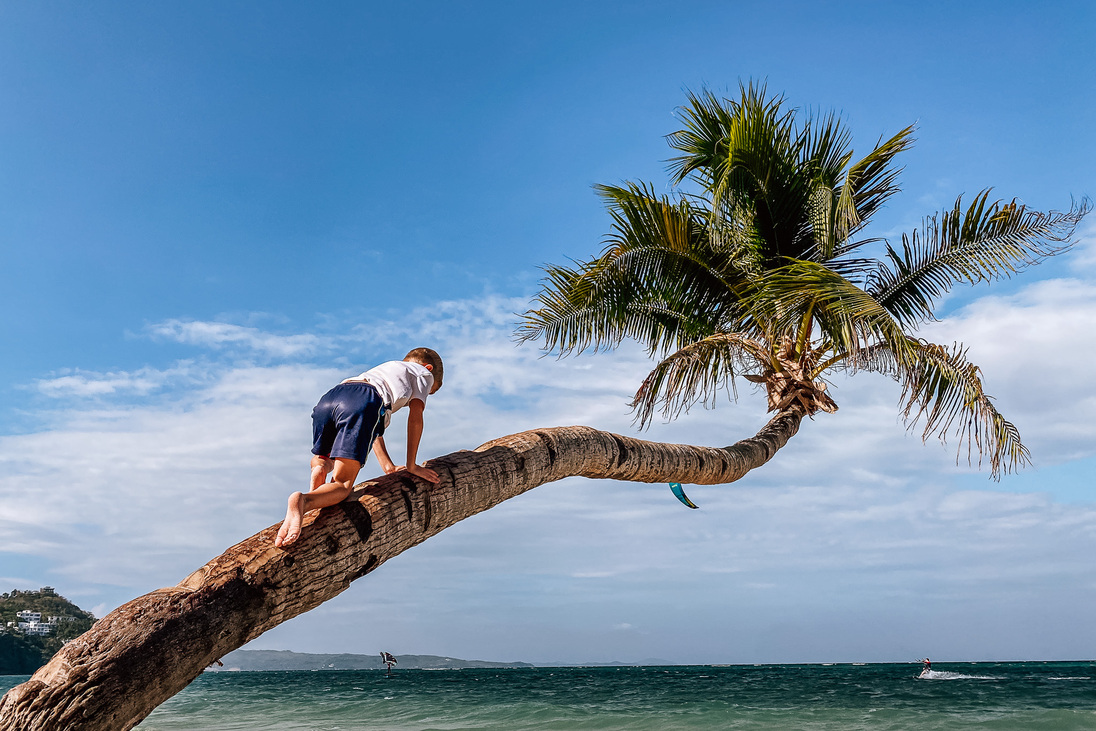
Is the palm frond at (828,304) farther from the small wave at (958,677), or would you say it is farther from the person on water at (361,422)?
the small wave at (958,677)

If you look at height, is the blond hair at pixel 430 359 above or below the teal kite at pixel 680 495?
above

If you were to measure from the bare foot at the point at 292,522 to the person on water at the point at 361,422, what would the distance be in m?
0.02

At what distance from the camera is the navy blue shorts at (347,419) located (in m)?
3.10

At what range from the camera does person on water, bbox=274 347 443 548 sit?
9.73 ft

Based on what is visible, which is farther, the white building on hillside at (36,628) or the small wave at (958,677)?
the white building on hillside at (36,628)

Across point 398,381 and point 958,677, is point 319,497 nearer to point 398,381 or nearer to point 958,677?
point 398,381

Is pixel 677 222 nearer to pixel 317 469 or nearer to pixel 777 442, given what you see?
pixel 777 442

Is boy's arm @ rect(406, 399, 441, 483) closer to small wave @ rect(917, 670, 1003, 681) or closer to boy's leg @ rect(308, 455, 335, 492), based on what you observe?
boy's leg @ rect(308, 455, 335, 492)

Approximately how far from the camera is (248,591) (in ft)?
7.97

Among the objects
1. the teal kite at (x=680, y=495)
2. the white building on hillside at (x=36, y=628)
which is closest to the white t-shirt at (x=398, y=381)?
the teal kite at (x=680, y=495)

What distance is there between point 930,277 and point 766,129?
2.47 metres

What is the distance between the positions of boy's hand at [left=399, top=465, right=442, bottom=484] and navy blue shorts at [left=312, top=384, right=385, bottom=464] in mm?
206

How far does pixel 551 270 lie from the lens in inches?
297

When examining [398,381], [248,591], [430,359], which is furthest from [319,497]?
[430,359]
